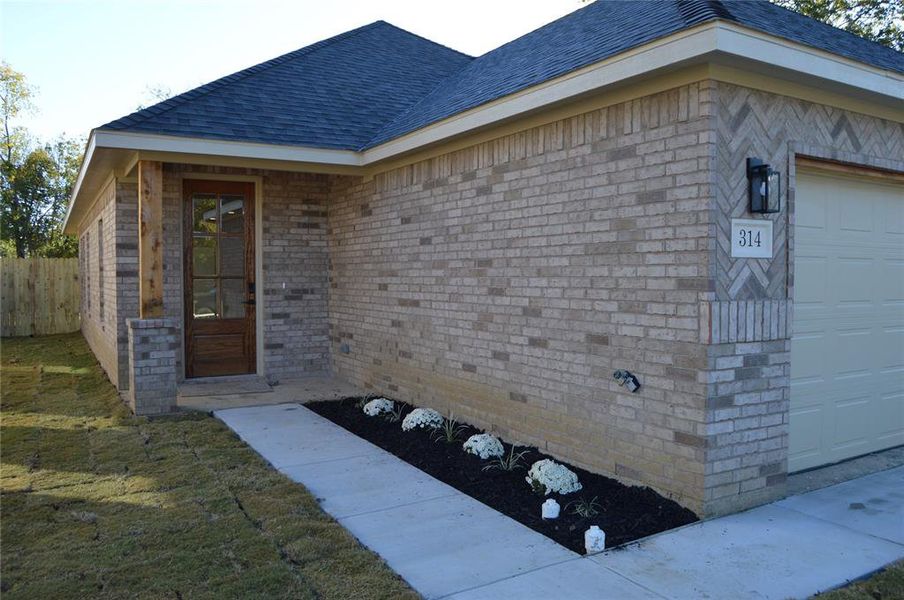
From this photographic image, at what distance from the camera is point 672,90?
4477 millimetres

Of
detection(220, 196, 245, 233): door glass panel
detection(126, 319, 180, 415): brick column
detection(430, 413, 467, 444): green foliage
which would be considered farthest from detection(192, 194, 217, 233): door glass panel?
detection(430, 413, 467, 444): green foliage

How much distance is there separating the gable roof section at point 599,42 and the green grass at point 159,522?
3651 millimetres

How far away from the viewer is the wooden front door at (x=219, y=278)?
9.05 metres

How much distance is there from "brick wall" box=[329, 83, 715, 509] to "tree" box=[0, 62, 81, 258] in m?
25.1

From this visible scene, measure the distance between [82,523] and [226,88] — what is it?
6124mm

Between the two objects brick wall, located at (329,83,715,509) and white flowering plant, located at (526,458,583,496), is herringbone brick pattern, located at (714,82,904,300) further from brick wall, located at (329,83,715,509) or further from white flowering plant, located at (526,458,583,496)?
white flowering plant, located at (526,458,583,496)

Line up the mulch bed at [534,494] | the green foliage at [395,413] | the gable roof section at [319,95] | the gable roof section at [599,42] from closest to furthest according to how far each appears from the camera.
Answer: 1. the mulch bed at [534,494]
2. the gable roof section at [599,42]
3. the green foliage at [395,413]
4. the gable roof section at [319,95]

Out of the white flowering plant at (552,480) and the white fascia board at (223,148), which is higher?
the white fascia board at (223,148)

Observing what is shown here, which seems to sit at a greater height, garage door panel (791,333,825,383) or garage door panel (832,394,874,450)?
garage door panel (791,333,825,383)

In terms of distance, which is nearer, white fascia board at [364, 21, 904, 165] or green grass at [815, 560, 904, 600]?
green grass at [815, 560, 904, 600]

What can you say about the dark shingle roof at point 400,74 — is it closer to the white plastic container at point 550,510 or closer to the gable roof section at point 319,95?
the gable roof section at point 319,95

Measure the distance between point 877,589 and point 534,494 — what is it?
213 centimetres

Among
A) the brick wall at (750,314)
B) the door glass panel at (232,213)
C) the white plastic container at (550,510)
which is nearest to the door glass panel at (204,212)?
the door glass panel at (232,213)

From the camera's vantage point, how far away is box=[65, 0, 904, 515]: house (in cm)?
436
